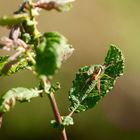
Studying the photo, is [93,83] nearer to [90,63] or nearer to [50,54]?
[50,54]

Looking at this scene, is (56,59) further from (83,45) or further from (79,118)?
(83,45)

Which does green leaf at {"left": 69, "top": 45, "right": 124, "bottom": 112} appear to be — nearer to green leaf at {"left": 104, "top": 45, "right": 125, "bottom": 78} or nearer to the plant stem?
green leaf at {"left": 104, "top": 45, "right": 125, "bottom": 78}

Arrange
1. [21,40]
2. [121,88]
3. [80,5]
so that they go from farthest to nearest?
[80,5]
[121,88]
[21,40]

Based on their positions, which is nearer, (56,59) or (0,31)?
(56,59)

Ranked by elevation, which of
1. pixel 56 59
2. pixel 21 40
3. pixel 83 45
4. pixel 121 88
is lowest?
pixel 56 59

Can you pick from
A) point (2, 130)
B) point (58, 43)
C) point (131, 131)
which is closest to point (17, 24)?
Answer: point (58, 43)

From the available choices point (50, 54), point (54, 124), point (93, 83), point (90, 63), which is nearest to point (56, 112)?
point (54, 124)
